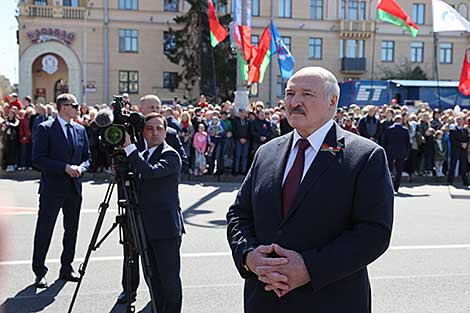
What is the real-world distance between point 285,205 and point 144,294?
334cm

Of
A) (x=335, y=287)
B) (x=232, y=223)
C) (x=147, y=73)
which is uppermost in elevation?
(x=147, y=73)

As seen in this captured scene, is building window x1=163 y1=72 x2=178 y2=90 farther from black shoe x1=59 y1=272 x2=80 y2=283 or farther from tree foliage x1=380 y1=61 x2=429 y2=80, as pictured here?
black shoe x1=59 y1=272 x2=80 y2=283

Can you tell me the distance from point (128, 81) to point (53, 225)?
3801cm

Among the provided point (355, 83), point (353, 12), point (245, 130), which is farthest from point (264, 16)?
point (245, 130)

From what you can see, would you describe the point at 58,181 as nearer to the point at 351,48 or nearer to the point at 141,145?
the point at 141,145

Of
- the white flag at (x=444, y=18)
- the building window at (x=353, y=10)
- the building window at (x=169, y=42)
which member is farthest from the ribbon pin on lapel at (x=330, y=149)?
the building window at (x=353, y=10)

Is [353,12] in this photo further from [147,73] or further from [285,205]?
[285,205]

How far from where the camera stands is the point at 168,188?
5.03 meters

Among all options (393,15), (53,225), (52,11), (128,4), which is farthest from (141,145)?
(128,4)

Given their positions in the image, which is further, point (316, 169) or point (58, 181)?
point (58, 181)

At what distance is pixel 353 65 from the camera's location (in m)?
47.1

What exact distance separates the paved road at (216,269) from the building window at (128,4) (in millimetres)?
34975

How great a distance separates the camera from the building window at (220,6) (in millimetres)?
42406

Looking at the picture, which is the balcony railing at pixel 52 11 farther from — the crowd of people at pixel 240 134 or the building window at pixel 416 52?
the building window at pixel 416 52
